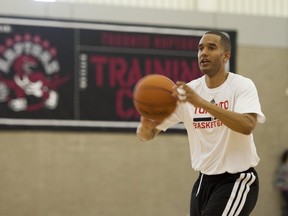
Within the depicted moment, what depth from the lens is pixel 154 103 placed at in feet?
13.0

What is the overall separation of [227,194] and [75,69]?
533cm

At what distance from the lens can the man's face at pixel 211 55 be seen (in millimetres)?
3988

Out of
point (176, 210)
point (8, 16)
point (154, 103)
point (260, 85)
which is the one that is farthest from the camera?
point (260, 85)

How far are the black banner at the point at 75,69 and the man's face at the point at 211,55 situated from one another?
5000 millimetres

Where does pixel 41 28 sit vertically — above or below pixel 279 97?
above

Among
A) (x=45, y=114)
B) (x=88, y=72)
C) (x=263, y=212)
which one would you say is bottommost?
(x=263, y=212)

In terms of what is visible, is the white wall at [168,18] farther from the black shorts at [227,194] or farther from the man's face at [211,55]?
the black shorts at [227,194]

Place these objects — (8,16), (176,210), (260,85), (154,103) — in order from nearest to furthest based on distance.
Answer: (154,103) < (8,16) < (176,210) < (260,85)

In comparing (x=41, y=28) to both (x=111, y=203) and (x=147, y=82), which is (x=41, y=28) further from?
(x=147, y=82)

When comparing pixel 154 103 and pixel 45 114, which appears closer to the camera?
pixel 154 103

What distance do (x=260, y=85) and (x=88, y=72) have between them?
311 centimetres

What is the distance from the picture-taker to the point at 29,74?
863 cm

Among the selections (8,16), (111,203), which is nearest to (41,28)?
(8,16)

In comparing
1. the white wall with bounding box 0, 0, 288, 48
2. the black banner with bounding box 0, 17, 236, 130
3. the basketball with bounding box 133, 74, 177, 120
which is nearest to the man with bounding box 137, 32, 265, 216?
the basketball with bounding box 133, 74, 177, 120
